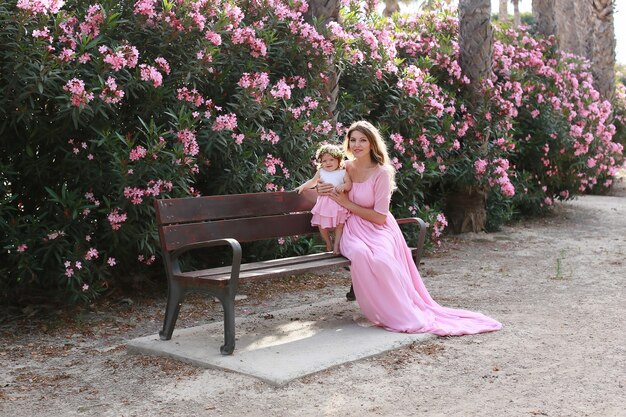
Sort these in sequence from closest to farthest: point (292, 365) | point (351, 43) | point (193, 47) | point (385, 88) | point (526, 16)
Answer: point (292, 365) → point (193, 47) → point (351, 43) → point (385, 88) → point (526, 16)

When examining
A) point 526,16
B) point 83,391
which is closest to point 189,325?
point 83,391

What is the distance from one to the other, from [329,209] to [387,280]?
0.84 m

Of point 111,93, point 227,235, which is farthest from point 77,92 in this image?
point 227,235

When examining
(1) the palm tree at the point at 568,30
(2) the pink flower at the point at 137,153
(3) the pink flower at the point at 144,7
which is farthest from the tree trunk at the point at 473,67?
(1) the palm tree at the point at 568,30

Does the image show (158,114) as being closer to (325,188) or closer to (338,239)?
(325,188)

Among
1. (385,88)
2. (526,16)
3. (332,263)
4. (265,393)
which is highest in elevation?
(526,16)

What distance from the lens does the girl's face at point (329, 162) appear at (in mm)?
6375

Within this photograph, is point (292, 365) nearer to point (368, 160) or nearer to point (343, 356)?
point (343, 356)

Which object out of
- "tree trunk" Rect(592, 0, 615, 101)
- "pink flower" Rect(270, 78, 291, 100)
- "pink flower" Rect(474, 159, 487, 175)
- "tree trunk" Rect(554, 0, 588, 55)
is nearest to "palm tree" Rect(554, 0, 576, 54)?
"tree trunk" Rect(554, 0, 588, 55)

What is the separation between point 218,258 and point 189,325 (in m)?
1.51

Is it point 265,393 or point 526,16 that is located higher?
point 526,16

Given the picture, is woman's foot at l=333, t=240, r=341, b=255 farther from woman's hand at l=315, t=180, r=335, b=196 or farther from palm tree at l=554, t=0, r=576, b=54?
palm tree at l=554, t=0, r=576, b=54

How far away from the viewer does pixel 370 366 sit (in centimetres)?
508

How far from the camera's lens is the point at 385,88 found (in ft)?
32.7
